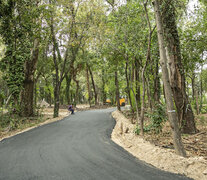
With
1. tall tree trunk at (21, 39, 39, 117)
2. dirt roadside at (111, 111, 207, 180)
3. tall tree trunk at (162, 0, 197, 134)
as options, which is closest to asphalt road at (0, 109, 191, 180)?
dirt roadside at (111, 111, 207, 180)

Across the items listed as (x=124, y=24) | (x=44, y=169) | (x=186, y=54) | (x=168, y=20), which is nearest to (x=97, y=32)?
(x=124, y=24)

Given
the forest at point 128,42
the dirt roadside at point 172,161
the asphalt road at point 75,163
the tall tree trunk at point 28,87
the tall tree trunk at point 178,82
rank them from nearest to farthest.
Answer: the dirt roadside at point 172,161 → the asphalt road at point 75,163 → the forest at point 128,42 → the tall tree trunk at point 178,82 → the tall tree trunk at point 28,87

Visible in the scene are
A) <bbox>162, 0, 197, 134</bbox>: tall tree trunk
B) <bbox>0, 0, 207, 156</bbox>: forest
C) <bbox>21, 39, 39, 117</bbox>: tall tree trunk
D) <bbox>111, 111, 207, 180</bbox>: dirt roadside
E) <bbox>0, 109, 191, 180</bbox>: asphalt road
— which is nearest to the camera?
<bbox>111, 111, 207, 180</bbox>: dirt roadside

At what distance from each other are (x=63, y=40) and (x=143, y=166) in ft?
41.4

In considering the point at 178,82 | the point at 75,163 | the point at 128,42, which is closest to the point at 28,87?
the point at 128,42

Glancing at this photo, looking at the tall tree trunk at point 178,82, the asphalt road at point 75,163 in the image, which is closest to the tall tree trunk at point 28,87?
the asphalt road at point 75,163

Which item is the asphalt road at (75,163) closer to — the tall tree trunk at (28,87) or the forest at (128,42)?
the forest at (128,42)

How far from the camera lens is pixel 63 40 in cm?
1430

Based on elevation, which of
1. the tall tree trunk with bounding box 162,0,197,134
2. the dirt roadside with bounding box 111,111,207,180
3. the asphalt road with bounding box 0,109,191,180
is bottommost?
the asphalt road with bounding box 0,109,191,180

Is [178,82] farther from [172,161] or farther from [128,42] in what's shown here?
[172,161]

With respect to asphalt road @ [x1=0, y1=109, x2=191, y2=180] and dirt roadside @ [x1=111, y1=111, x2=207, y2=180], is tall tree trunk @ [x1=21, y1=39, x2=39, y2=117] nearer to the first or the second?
asphalt road @ [x1=0, y1=109, x2=191, y2=180]

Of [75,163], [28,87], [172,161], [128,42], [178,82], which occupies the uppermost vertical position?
[128,42]

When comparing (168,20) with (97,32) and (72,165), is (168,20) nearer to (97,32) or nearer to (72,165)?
(97,32)

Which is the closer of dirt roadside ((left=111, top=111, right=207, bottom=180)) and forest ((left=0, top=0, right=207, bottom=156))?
dirt roadside ((left=111, top=111, right=207, bottom=180))
